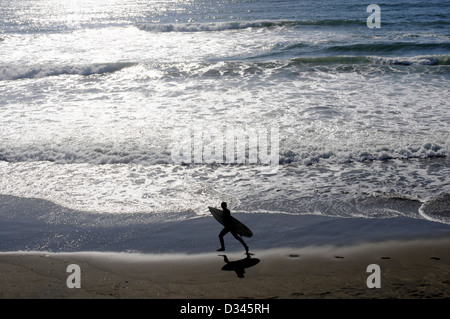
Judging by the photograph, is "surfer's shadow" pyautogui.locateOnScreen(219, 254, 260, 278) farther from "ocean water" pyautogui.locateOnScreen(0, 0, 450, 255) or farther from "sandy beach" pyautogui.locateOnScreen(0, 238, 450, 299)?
"ocean water" pyautogui.locateOnScreen(0, 0, 450, 255)

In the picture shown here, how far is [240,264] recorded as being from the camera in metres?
6.30

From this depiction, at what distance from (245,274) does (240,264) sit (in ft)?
0.95

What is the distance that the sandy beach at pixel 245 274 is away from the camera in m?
5.62

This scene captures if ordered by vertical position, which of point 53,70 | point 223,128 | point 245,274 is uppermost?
point 53,70

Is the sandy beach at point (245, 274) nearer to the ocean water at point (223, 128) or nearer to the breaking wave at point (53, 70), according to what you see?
the ocean water at point (223, 128)

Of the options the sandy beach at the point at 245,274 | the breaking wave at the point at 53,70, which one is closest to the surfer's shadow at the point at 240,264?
the sandy beach at the point at 245,274

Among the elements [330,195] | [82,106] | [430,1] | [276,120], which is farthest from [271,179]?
[430,1]

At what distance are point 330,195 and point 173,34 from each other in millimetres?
22282

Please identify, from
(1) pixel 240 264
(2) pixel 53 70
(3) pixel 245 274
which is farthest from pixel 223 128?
(2) pixel 53 70

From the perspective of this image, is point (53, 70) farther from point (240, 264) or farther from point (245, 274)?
point (245, 274)

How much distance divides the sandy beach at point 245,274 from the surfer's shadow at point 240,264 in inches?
0.5

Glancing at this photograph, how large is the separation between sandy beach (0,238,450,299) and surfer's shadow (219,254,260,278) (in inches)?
0.5

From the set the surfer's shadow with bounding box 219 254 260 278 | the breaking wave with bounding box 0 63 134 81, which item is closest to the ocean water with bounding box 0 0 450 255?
the breaking wave with bounding box 0 63 134 81
